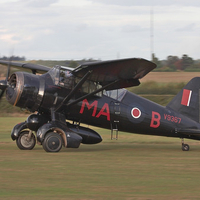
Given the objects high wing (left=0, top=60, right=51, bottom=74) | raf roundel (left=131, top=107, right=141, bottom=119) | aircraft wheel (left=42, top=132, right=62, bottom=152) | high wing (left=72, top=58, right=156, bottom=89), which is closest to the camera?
high wing (left=72, top=58, right=156, bottom=89)

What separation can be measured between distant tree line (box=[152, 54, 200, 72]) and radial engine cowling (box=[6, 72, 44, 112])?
40321mm

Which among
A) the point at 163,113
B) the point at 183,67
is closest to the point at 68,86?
the point at 163,113

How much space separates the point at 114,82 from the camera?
1270 cm

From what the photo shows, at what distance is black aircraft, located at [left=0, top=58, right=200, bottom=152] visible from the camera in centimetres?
1198

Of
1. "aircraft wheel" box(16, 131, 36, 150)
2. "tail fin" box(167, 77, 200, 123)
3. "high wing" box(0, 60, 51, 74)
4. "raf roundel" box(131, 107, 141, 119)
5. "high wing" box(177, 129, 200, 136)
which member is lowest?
"aircraft wheel" box(16, 131, 36, 150)

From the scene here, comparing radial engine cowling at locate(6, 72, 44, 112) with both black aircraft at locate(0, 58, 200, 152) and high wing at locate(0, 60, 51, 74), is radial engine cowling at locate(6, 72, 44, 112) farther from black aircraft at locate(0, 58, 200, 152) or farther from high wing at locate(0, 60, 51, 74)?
high wing at locate(0, 60, 51, 74)

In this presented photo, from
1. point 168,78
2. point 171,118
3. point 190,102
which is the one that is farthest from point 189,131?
point 168,78

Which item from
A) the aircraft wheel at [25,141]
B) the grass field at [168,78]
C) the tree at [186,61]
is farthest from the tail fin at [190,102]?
the tree at [186,61]

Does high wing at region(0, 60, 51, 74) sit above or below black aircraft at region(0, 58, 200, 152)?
above

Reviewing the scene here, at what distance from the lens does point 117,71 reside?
40.0ft
